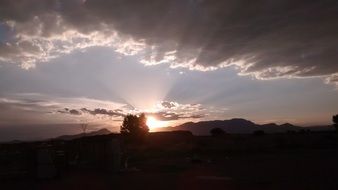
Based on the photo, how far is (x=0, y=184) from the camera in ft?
92.3

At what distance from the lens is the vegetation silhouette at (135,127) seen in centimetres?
9693

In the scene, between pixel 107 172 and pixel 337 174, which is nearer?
pixel 337 174

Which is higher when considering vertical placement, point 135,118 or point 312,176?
point 135,118

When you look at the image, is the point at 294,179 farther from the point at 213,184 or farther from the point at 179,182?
the point at 179,182

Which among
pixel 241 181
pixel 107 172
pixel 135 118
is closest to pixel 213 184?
pixel 241 181

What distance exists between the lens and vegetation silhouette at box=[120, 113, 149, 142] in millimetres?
96931

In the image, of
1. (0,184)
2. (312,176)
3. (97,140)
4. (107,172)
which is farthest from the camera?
(97,140)

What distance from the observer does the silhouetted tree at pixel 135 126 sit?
9725 centimetres

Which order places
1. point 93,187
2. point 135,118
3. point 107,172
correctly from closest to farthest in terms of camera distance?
point 93,187 < point 107,172 < point 135,118

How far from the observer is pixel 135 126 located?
9875 centimetres

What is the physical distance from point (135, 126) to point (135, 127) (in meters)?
0.24

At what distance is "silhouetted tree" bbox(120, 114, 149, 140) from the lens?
319 ft

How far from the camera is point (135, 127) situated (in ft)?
324

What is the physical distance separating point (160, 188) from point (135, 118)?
7821 cm
